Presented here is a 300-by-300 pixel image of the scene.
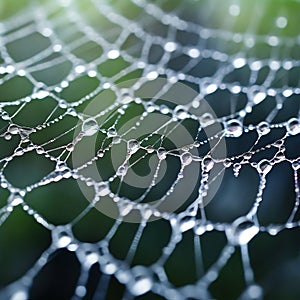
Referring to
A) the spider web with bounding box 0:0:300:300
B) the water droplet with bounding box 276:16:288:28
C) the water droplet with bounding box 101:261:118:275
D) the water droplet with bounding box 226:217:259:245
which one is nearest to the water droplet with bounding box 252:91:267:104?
the spider web with bounding box 0:0:300:300

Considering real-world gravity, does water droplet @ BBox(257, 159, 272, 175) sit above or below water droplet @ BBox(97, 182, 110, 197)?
below

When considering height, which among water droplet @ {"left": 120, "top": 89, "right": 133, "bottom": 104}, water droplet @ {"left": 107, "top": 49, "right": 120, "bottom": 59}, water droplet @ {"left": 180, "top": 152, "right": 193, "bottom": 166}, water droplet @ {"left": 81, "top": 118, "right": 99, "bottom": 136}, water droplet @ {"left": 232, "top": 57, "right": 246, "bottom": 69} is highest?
water droplet @ {"left": 107, "top": 49, "right": 120, "bottom": 59}

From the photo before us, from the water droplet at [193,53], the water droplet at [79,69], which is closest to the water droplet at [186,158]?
the water droplet at [79,69]

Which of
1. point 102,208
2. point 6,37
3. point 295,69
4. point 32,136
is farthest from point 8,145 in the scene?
point 295,69

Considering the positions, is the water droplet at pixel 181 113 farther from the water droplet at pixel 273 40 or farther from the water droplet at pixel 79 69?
the water droplet at pixel 273 40

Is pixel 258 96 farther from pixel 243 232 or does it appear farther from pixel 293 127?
pixel 243 232

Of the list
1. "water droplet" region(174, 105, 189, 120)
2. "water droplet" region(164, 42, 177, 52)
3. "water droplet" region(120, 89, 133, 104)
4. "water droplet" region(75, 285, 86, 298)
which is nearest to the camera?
"water droplet" region(75, 285, 86, 298)

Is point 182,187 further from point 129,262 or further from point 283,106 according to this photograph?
point 283,106

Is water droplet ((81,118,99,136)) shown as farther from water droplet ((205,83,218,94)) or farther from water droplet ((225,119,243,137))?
water droplet ((205,83,218,94))

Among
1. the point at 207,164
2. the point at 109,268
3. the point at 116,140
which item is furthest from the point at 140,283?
the point at 116,140
